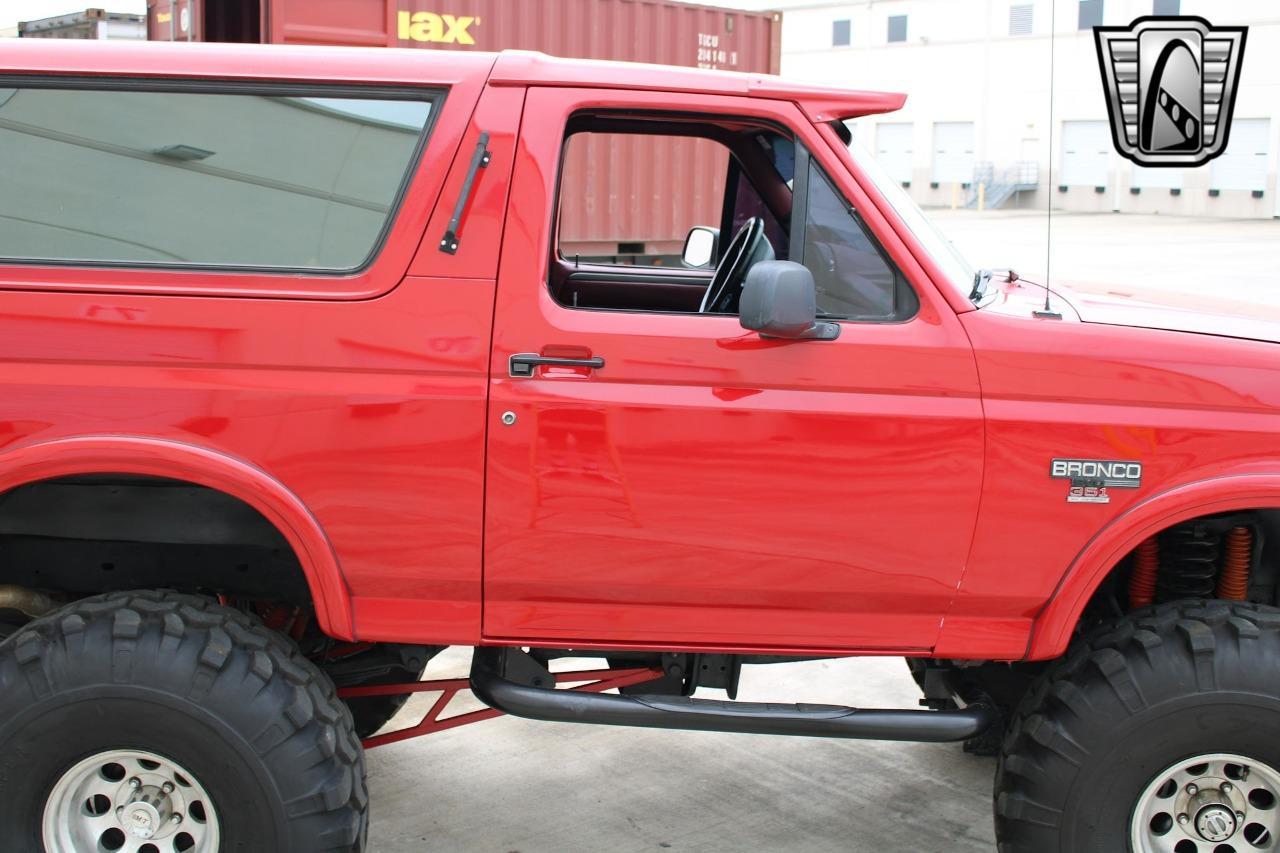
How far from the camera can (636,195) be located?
1227cm

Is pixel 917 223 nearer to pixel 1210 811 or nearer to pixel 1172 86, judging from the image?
pixel 1210 811

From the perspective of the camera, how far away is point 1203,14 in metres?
40.7

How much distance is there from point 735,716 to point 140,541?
5.23 ft

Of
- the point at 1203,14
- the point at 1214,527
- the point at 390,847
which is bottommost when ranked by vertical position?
the point at 390,847

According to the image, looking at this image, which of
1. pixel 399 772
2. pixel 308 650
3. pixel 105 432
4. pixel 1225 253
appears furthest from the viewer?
pixel 1225 253

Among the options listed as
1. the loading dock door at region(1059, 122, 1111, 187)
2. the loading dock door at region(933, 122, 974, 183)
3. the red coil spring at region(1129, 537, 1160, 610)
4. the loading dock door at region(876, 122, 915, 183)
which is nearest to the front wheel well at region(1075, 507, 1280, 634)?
the red coil spring at region(1129, 537, 1160, 610)

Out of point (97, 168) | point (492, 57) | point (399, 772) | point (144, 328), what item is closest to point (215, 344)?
point (144, 328)

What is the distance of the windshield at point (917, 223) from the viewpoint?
328 centimetres

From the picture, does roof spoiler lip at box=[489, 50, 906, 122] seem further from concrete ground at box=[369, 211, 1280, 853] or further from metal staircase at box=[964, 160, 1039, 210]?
metal staircase at box=[964, 160, 1039, 210]

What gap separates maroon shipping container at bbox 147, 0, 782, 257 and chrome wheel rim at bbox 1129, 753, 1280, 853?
842cm

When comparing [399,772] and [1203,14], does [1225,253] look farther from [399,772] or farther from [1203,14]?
[399,772]

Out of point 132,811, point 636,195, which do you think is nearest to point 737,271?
point 132,811

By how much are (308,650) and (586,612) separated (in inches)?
39.5

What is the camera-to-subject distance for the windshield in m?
3.28
